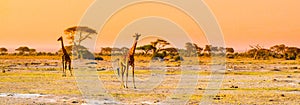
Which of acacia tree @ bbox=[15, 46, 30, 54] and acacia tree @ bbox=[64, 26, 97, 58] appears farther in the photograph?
acacia tree @ bbox=[15, 46, 30, 54]

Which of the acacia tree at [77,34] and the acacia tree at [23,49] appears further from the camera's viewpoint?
the acacia tree at [23,49]

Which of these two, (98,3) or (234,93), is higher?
(98,3)

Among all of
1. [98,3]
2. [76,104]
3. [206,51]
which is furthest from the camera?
[206,51]

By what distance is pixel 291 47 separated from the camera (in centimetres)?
10069

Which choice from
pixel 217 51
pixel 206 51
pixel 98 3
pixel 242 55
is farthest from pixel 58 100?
pixel 242 55

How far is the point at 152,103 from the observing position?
16.3 metres

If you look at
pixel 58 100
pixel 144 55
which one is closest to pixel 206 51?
pixel 144 55

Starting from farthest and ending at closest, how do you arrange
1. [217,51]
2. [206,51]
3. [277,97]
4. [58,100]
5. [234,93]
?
1. [206,51]
2. [217,51]
3. [234,93]
4. [277,97]
5. [58,100]

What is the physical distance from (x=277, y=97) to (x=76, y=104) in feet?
24.8

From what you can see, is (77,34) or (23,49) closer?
(77,34)

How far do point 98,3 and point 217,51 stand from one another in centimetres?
6798

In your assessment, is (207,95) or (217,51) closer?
(207,95)

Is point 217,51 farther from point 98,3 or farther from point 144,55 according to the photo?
point 98,3

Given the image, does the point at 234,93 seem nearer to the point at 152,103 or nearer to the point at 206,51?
the point at 152,103
